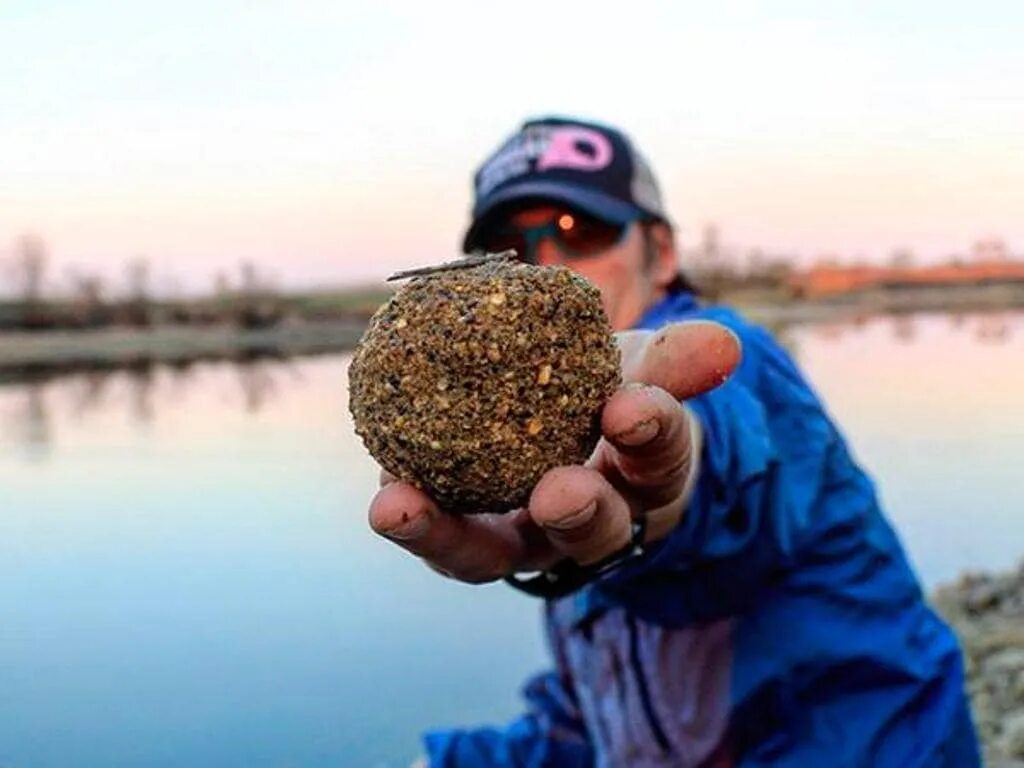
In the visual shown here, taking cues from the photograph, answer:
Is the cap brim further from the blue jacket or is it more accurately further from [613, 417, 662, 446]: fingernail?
[613, 417, 662, 446]: fingernail

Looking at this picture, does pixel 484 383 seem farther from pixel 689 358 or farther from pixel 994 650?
pixel 994 650

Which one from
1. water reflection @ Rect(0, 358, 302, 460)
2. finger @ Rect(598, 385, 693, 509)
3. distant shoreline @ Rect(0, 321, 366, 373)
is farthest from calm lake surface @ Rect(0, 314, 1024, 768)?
distant shoreline @ Rect(0, 321, 366, 373)

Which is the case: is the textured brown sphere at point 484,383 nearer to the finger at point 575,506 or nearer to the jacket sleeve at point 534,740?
the finger at point 575,506

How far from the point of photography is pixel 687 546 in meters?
2.09

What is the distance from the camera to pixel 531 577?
1999 mm

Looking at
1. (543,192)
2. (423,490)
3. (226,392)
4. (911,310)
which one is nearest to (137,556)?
(543,192)

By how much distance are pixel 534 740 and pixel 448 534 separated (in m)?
2.04

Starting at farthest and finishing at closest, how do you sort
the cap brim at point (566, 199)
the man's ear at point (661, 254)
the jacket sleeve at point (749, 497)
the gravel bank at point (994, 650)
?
the gravel bank at point (994, 650) → the man's ear at point (661, 254) → the cap brim at point (566, 199) → the jacket sleeve at point (749, 497)

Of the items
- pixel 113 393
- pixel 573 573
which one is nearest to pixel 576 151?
pixel 573 573

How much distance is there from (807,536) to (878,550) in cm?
21

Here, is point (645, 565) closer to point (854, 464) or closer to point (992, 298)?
point (854, 464)

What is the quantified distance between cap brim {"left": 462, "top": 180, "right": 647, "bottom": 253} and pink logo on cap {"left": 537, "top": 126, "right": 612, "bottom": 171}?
0.06 metres

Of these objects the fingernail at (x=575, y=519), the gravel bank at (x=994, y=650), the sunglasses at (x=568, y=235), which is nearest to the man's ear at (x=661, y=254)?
the sunglasses at (x=568, y=235)

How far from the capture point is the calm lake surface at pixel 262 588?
25.0 ft
